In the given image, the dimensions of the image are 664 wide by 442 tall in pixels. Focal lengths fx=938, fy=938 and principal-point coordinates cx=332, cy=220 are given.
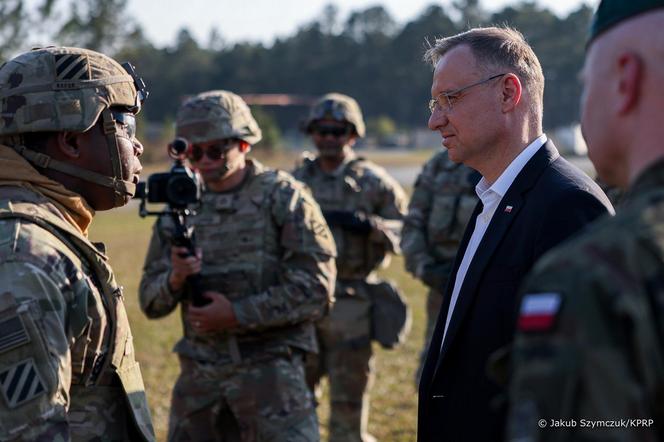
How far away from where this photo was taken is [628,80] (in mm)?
1766

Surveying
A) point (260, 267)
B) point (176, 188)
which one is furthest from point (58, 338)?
point (260, 267)

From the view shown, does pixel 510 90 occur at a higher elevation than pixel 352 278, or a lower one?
higher

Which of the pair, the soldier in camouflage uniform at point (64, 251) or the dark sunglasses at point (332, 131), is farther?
the dark sunglasses at point (332, 131)

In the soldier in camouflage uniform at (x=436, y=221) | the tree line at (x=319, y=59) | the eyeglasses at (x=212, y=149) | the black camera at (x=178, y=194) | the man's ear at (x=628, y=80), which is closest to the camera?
the man's ear at (x=628, y=80)

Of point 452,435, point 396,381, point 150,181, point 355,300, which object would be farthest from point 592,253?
point 396,381

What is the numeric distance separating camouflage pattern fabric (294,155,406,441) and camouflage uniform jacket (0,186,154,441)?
13.9 feet

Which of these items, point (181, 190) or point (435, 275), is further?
point (435, 275)

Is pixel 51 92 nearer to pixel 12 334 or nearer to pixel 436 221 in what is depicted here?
pixel 12 334

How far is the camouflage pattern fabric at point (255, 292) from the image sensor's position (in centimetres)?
505

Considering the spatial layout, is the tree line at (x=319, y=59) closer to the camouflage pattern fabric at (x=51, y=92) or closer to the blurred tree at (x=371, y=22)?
the blurred tree at (x=371, y=22)

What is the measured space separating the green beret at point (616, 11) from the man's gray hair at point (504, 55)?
1754mm

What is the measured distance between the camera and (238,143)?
5469 mm

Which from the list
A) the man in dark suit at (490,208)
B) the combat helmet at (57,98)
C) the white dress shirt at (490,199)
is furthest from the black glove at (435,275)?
the combat helmet at (57,98)

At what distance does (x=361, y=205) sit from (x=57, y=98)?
5241 mm
